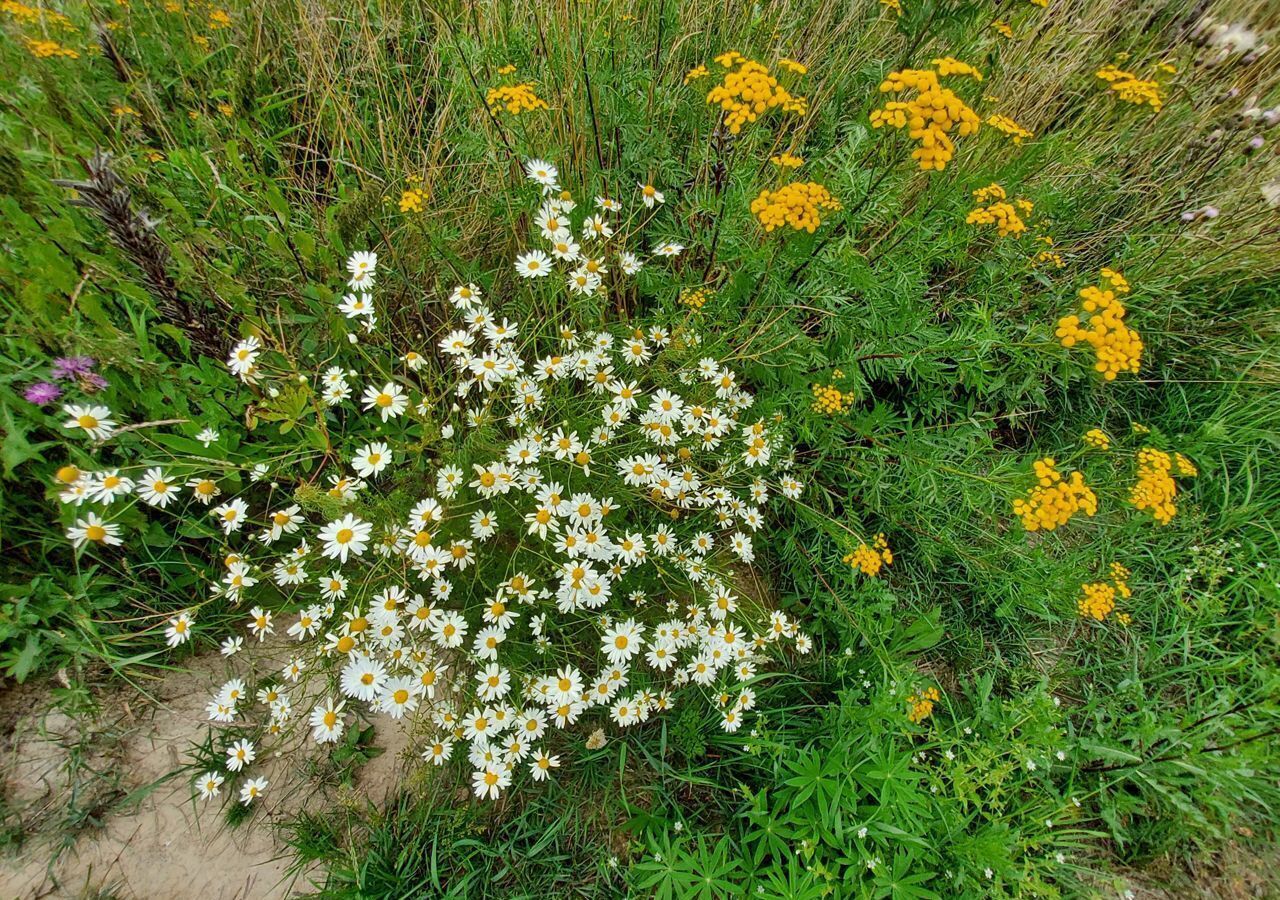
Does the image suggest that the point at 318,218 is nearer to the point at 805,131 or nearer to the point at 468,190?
the point at 468,190

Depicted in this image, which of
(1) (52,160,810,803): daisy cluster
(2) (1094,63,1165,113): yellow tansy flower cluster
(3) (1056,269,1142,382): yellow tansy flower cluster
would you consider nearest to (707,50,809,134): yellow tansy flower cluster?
(1) (52,160,810,803): daisy cluster

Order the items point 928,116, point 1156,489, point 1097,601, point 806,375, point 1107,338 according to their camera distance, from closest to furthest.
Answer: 1. point 928,116
2. point 1107,338
3. point 1156,489
4. point 1097,601
5. point 806,375

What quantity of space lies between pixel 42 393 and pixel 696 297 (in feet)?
7.27

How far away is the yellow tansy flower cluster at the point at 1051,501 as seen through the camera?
73.7 inches

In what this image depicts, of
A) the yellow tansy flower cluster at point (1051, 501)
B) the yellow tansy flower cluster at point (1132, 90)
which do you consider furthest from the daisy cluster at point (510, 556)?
the yellow tansy flower cluster at point (1132, 90)

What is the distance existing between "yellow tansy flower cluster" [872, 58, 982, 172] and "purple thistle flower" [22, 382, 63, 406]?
9.14 ft

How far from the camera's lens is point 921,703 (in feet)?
6.88

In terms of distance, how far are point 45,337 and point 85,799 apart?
1570 mm

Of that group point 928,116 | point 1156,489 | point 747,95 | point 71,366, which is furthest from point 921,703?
point 71,366

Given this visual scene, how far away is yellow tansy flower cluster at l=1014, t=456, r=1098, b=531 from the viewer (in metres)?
1.87

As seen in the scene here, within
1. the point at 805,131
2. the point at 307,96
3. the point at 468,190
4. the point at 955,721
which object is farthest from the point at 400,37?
the point at 955,721

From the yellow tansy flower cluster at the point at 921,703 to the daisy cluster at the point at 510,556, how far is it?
422mm

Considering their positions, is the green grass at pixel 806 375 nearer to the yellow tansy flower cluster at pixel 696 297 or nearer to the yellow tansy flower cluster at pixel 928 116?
the yellow tansy flower cluster at pixel 696 297

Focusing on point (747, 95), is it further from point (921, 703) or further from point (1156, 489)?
point (921, 703)
